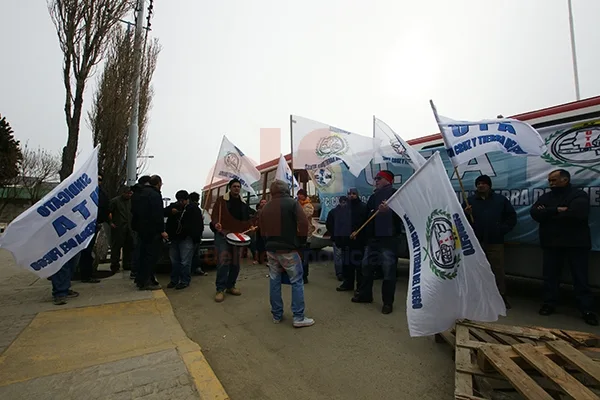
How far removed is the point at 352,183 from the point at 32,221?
5.57 meters

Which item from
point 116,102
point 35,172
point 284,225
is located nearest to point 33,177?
point 35,172

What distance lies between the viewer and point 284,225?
3.80m

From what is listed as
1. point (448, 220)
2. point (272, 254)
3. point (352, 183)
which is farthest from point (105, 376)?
point (352, 183)

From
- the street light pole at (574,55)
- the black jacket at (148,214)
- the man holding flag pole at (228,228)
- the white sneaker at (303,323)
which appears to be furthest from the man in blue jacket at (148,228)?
the street light pole at (574,55)

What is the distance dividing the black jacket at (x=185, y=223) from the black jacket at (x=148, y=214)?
36 cm

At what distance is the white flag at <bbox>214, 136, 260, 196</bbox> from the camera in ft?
23.2

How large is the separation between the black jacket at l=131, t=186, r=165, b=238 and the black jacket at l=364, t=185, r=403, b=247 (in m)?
3.34

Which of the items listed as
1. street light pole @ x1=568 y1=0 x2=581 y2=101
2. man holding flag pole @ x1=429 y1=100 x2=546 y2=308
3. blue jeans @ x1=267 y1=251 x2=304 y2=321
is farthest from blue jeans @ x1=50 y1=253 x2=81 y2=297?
street light pole @ x1=568 y1=0 x2=581 y2=101

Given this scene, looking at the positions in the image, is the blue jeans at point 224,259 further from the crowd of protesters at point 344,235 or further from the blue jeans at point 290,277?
the blue jeans at point 290,277

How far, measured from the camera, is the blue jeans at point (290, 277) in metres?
3.79

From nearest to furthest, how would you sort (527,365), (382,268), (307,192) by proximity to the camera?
(527,365), (382,268), (307,192)

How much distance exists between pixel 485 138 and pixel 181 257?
16.5 ft

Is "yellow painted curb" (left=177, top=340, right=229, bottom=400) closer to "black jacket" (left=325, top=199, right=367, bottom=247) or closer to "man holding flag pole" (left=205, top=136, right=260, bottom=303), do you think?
"man holding flag pole" (left=205, top=136, right=260, bottom=303)

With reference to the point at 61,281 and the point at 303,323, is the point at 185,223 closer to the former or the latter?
the point at 61,281
